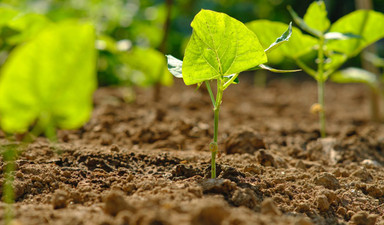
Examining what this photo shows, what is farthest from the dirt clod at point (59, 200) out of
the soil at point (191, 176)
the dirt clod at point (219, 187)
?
the dirt clod at point (219, 187)

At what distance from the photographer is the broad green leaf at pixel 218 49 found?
101cm

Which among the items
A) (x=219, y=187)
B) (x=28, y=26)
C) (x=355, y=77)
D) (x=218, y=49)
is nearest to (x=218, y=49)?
(x=218, y=49)

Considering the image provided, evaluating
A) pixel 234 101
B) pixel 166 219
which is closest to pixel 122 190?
pixel 166 219

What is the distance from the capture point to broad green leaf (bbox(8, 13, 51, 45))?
1.90m

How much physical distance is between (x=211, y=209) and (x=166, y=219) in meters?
0.09

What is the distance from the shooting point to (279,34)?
1.64 meters

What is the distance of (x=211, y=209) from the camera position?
776mm

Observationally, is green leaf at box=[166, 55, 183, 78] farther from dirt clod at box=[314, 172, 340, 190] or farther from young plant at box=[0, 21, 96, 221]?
dirt clod at box=[314, 172, 340, 190]

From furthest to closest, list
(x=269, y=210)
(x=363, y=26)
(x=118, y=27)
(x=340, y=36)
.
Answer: (x=118, y=27), (x=363, y=26), (x=340, y=36), (x=269, y=210)

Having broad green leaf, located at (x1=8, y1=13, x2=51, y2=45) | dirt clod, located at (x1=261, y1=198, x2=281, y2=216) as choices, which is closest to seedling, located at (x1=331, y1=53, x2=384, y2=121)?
dirt clod, located at (x1=261, y1=198, x2=281, y2=216)

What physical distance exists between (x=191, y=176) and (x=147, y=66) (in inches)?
69.1

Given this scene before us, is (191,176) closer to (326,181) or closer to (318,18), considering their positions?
(326,181)

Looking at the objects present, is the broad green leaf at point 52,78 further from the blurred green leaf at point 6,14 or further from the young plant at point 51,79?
the blurred green leaf at point 6,14

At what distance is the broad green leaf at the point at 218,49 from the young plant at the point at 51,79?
31 cm
